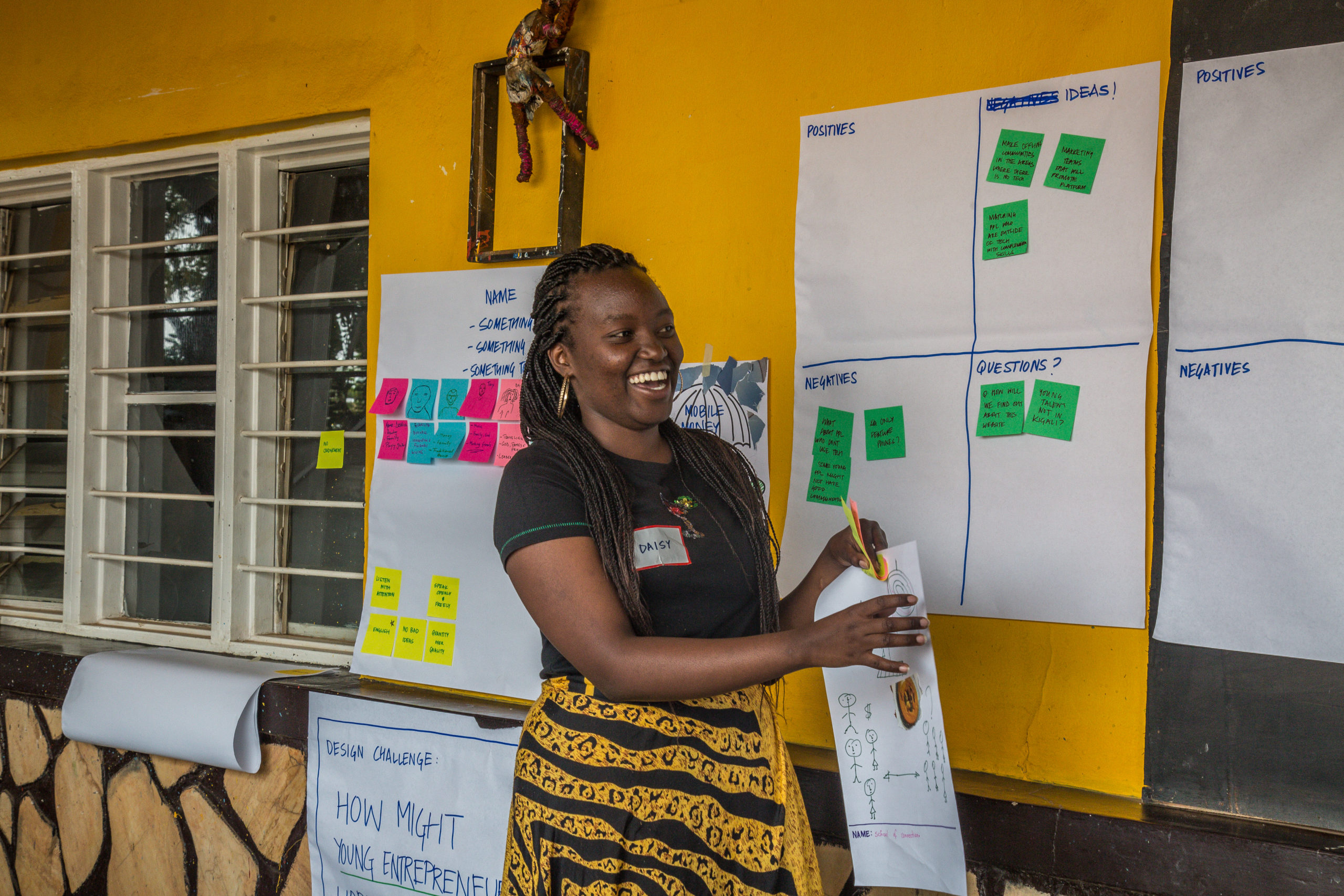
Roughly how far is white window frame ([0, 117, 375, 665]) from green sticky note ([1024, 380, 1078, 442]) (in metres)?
1.71

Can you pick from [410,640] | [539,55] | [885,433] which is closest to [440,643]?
[410,640]

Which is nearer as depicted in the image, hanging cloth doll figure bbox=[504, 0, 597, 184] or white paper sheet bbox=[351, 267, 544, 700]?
hanging cloth doll figure bbox=[504, 0, 597, 184]

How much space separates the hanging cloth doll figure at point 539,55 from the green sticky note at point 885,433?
95 cm

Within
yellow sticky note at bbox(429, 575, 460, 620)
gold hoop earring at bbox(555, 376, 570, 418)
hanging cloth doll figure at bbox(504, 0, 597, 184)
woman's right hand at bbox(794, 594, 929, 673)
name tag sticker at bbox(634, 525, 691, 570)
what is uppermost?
hanging cloth doll figure at bbox(504, 0, 597, 184)

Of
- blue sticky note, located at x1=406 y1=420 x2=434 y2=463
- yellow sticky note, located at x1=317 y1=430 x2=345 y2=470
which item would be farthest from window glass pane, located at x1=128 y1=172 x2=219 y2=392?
blue sticky note, located at x1=406 y1=420 x2=434 y2=463

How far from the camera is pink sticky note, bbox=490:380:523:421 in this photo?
235 centimetres

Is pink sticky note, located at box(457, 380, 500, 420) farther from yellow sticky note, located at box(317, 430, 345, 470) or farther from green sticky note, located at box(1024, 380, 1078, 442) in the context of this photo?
green sticky note, located at box(1024, 380, 1078, 442)

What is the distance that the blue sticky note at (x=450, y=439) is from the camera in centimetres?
241

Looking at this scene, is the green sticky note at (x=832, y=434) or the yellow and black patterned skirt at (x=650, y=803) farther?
the green sticky note at (x=832, y=434)

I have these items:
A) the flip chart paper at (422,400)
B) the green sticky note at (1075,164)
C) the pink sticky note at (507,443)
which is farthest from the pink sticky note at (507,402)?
the green sticky note at (1075,164)

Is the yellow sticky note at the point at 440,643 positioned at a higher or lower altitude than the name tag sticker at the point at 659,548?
lower

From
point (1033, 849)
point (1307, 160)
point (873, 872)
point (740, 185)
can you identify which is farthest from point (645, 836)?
point (1307, 160)

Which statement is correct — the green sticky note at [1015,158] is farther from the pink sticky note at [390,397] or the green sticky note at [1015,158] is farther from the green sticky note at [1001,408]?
the pink sticky note at [390,397]

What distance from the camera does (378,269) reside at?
258cm
